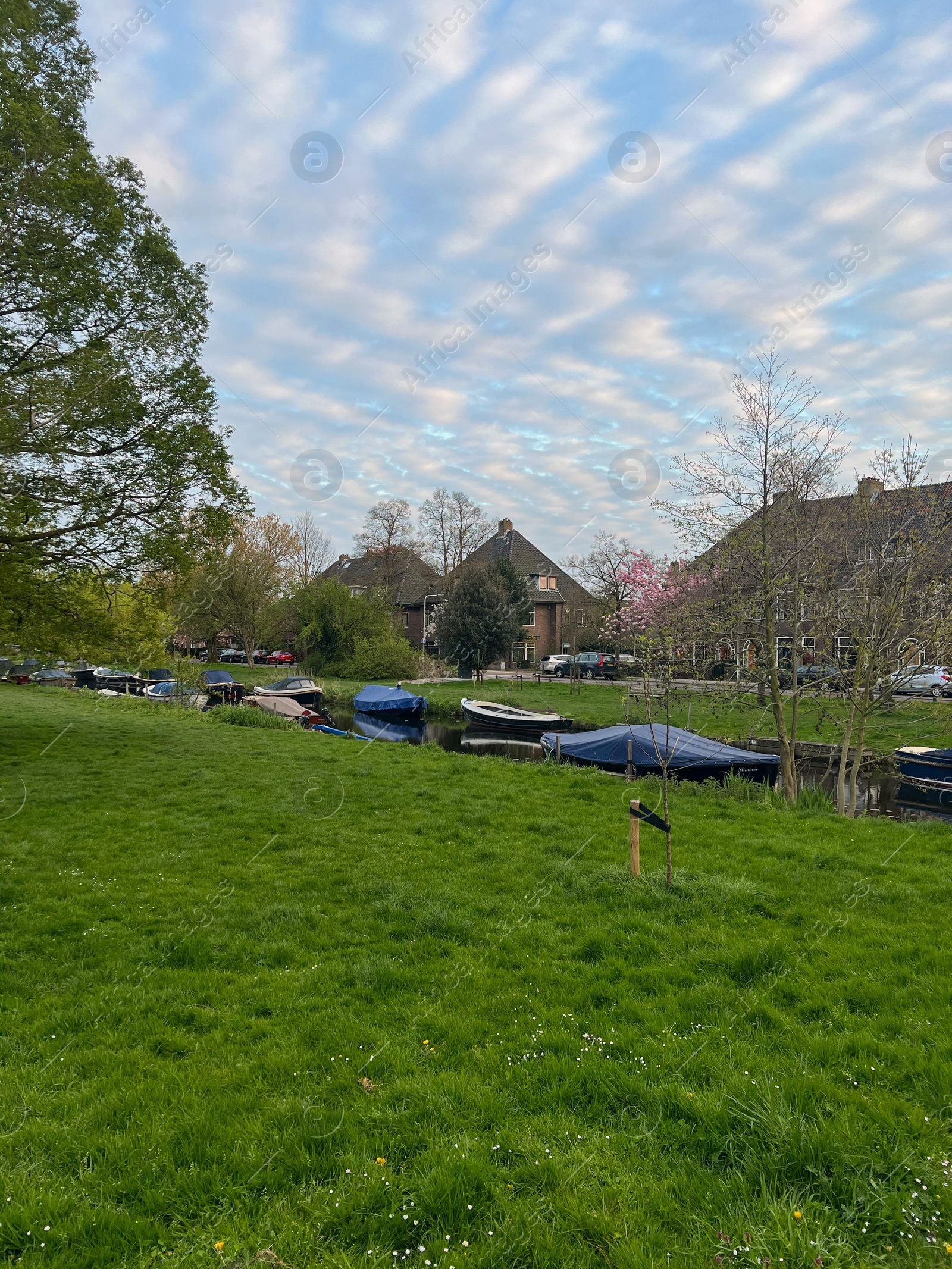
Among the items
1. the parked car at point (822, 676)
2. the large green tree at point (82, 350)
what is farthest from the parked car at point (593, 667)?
the large green tree at point (82, 350)

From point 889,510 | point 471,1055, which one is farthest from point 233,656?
point 471,1055

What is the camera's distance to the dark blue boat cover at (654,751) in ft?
50.0

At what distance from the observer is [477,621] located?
41.6 meters

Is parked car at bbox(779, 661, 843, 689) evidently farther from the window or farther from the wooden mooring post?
the wooden mooring post

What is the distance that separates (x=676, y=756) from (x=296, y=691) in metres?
20.8

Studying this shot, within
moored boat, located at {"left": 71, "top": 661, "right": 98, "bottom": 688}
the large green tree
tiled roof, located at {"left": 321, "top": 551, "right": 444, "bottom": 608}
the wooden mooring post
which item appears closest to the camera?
the wooden mooring post

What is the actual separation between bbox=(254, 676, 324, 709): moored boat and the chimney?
80.7 ft

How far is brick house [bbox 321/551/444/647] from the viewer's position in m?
58.8

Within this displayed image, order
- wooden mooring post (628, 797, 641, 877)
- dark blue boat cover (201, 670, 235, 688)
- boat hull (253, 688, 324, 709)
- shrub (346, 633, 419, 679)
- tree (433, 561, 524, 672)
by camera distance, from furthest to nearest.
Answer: shrub (346, 633, 419, 679), tree (433, 561, 524, 672), dark blue boat cover (201, 670, 235, 688), boat hull (253, 688, 324, 709), wooden mooring post (628, 797, 641, 877)

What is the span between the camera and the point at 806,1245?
7.76ft

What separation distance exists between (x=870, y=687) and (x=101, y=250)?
54.1 ft

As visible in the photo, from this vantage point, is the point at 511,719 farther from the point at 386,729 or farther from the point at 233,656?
the point at 233,656

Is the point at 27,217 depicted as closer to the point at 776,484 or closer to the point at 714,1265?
the point at 776,484

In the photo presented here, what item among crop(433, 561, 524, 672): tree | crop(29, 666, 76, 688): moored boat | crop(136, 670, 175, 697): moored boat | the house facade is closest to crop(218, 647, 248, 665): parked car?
crop(136, 670, 175, 697): moored boat
